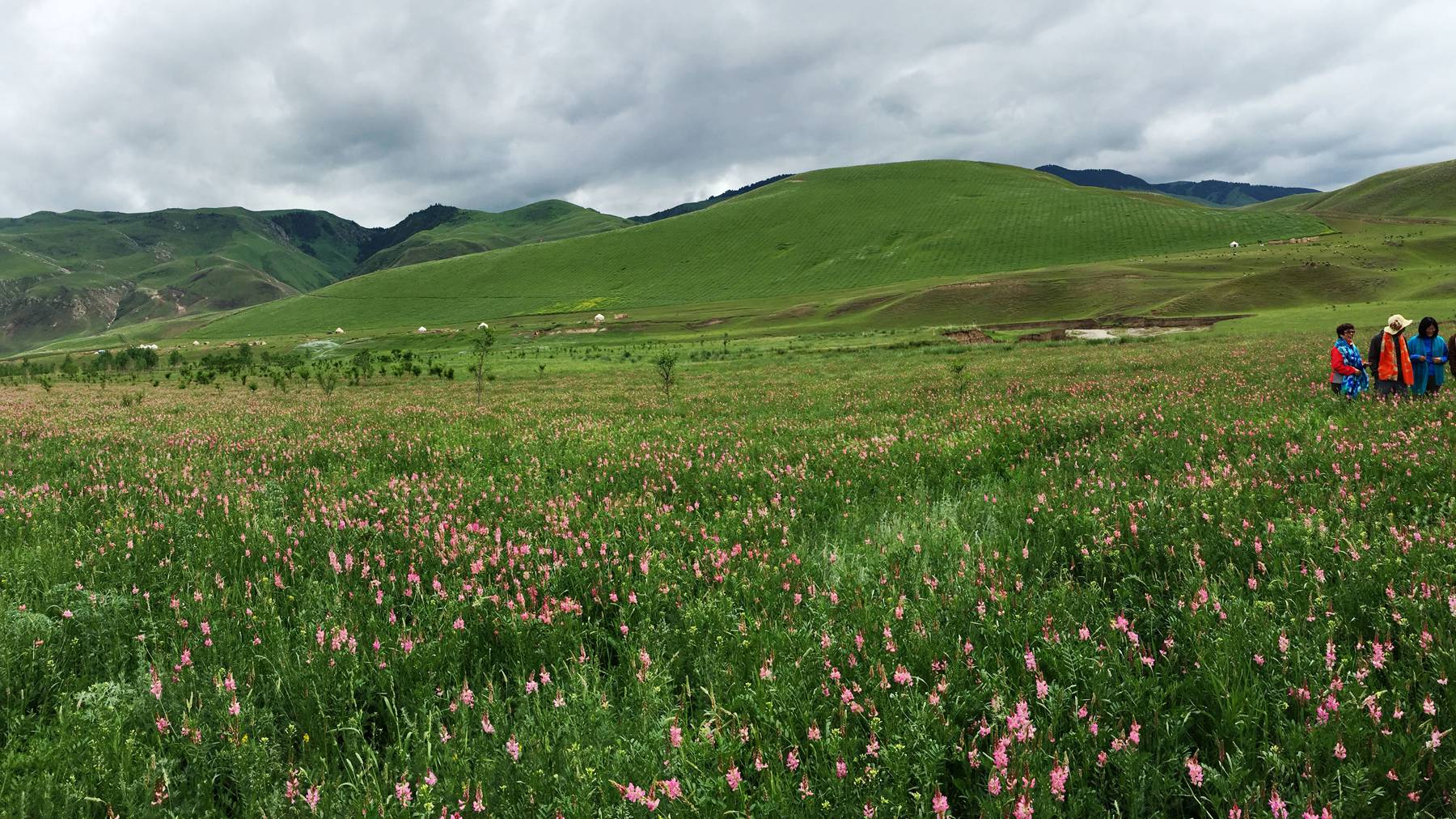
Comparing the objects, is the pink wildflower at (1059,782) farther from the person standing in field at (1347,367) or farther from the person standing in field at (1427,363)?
the person standing in field at (1427,363)

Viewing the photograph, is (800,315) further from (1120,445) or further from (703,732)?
(703,732)

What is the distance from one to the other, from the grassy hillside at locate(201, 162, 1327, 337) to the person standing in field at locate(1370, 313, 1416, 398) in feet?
418

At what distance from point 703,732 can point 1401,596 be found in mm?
3712

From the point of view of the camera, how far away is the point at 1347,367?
1213 centimetres

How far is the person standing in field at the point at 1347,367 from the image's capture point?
12125mm

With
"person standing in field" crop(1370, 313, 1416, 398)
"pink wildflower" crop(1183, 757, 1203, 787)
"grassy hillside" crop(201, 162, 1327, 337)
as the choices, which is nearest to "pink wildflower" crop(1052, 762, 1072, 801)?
"pink wildflower" crop(1183, 757, 1203, 787)

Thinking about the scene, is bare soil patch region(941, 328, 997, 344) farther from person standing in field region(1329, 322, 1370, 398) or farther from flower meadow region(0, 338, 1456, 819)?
flower meadow region(0, 338, 1456, 819)

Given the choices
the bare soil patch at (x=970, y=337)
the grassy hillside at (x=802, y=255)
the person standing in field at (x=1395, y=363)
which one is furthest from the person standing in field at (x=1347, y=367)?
the grassy hillside at (x=802, y=255)

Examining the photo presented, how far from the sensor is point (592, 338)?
3952 inches

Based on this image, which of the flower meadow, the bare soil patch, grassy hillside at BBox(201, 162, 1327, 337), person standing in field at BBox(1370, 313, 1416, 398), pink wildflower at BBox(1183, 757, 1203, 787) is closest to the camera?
pink wildflower at BBox(1183, 757, 1203, 787)

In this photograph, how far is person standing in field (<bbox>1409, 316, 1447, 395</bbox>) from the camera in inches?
A: 452

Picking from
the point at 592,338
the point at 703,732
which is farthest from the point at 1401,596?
the point at 592,338

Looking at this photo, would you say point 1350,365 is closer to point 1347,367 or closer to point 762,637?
point 1347,367

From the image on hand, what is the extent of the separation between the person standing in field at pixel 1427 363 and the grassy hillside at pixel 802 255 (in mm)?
127450
